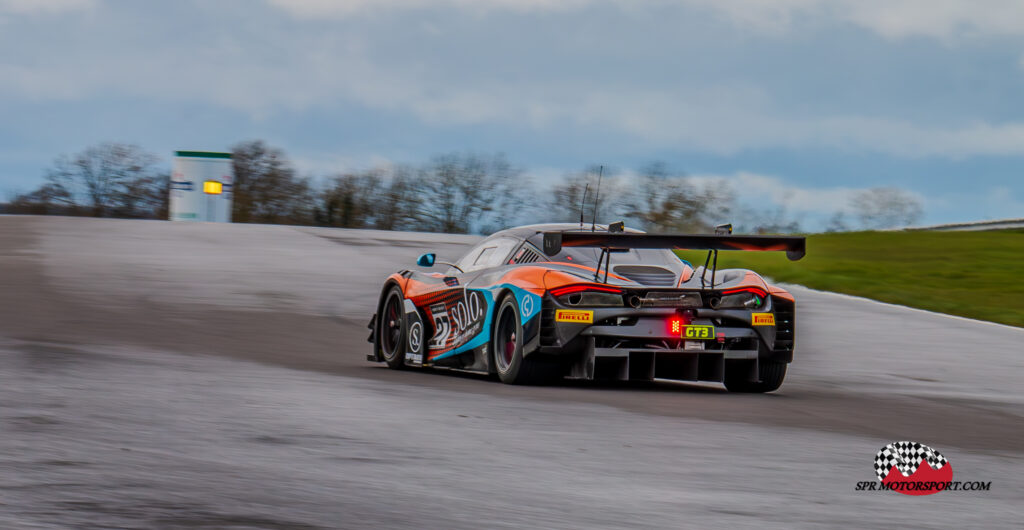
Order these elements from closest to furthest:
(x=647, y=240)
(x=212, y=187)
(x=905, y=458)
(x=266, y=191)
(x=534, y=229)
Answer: (x=905, y=458)
(x=647, y=240)
(x=534, y=229)
(x=212, y=187)
(x=266, y=191)

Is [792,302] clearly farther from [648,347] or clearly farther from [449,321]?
[449,321]

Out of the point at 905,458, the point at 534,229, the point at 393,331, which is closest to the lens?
the point at 905,458

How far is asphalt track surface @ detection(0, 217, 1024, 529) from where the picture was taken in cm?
456

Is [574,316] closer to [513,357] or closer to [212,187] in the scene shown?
[513,357]

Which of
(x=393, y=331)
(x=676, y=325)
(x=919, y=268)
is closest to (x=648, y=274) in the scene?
(x=676, y=325)

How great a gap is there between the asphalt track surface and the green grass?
7.27m

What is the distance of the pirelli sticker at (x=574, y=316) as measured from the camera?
363 inches

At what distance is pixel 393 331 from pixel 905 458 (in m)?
6.92

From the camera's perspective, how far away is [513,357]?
9594 millimetres

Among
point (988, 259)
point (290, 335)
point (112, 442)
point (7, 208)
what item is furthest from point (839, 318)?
point (7, 208)

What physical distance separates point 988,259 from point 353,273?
16.4m

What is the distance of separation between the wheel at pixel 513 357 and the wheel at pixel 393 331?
1.96 m

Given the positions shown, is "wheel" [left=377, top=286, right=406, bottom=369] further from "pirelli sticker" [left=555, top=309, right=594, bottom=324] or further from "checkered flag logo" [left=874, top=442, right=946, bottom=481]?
"checkered flag logo" [left=874, top=442, right=946, bottom=481]

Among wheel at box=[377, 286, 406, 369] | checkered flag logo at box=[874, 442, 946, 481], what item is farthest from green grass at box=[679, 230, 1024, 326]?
checkered flag logo at box=[874, 442, 946, 481]
